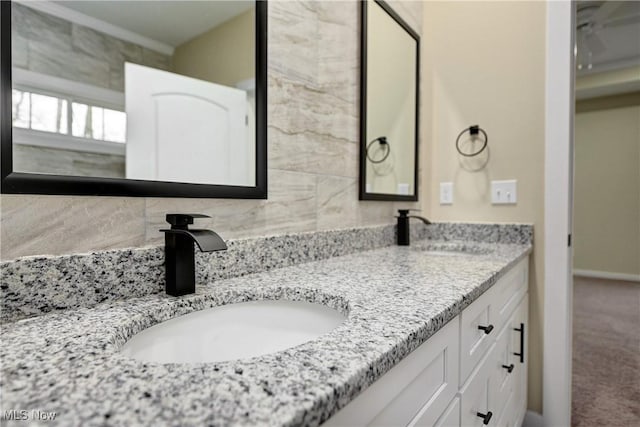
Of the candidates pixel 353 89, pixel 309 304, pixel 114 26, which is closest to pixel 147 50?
pixel 114 26

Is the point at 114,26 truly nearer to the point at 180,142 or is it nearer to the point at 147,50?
the point at 147,50

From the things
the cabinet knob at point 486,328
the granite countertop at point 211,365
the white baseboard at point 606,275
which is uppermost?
the granite countertop at point 211,365

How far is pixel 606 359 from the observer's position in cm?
237

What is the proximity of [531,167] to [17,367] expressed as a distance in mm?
1936

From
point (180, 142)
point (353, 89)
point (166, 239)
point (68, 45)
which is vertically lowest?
point (166, 239)

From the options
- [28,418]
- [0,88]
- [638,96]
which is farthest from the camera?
[638,96]

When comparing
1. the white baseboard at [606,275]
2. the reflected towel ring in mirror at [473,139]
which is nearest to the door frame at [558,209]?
the reflected towel ring in mirror at [473,139]

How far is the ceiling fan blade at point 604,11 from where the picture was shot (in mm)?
2892

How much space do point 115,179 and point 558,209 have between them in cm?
172

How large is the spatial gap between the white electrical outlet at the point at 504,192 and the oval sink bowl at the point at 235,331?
140cm

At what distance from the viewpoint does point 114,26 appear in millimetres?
777

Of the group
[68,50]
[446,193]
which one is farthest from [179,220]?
[446,193]

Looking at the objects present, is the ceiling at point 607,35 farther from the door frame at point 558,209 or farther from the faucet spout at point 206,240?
the faucet spout at point 206,240

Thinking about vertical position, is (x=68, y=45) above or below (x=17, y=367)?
above
